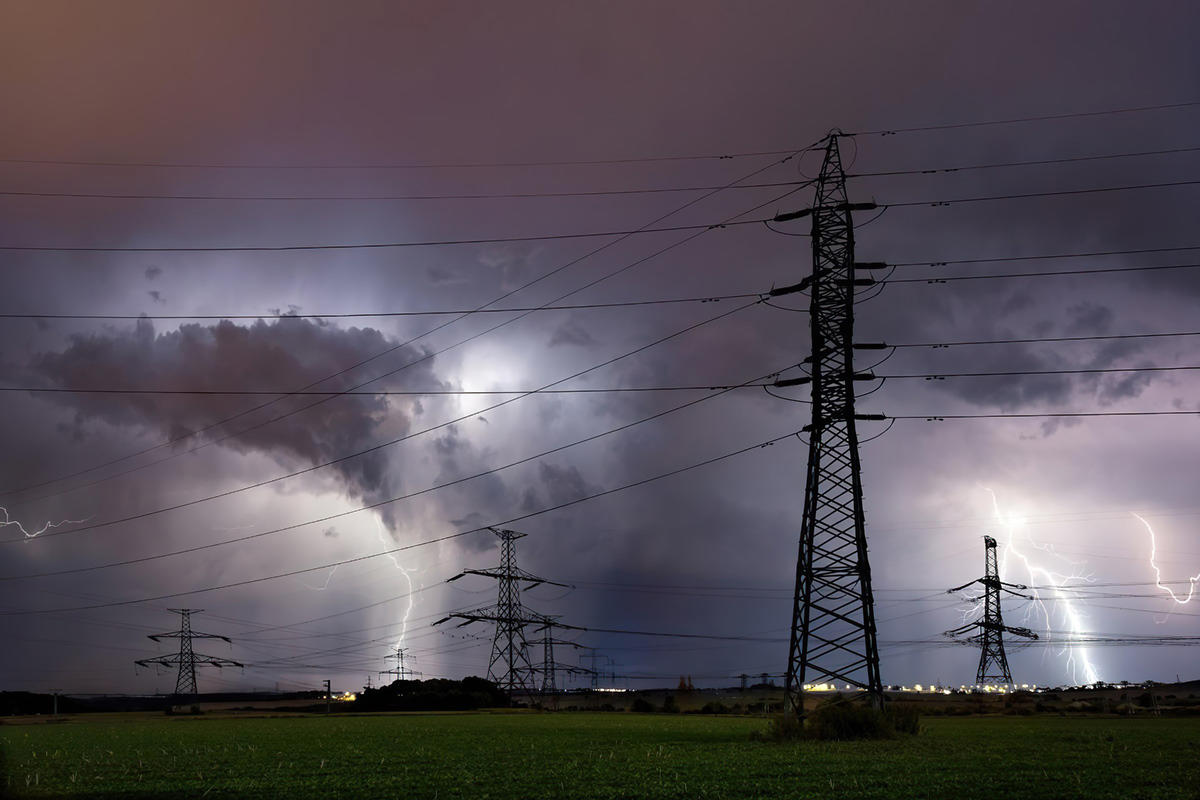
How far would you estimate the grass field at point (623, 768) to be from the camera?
18.0 meters

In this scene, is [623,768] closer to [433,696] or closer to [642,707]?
[642,707]

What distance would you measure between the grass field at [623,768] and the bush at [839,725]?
95 cm

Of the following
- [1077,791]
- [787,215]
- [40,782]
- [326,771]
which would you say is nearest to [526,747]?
Answer: [326,771]

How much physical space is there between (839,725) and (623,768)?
37.0 feet

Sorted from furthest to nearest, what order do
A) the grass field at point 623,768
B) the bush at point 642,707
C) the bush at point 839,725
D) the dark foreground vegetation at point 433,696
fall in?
the dark foreground vegetation at point 433,696, the bush at point 642,707, the bush at point 839,725, the grass field at point 623,768

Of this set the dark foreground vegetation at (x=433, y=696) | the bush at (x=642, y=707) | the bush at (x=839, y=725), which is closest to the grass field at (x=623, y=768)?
the bush at (x=839, y=725)

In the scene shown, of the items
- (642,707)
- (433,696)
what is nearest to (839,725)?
(642,707)

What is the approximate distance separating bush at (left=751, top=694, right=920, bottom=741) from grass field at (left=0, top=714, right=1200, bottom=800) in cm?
95

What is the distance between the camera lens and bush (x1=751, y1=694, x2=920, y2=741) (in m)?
30.6

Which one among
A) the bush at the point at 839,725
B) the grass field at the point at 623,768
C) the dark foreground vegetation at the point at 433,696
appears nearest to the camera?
the grass field at the point at 623,768

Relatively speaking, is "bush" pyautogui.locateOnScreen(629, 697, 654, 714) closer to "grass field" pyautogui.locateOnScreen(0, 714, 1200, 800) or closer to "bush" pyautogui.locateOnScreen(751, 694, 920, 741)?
"grass field" pyautogui.locateOnScreen(0, 714, 1200, 800)

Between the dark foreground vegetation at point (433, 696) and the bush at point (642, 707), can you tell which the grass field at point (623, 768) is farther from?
the dark foreground vegetation at point (433, 696)

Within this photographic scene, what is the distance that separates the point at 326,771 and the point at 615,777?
25.8 feet

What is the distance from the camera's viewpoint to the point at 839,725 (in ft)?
101
